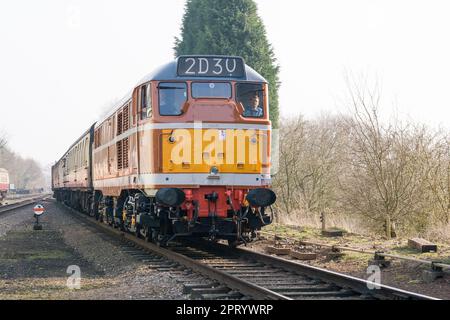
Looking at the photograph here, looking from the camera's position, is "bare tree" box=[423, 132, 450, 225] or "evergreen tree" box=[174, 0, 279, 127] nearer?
"bare tree" box=[423, 132, 450, 225]

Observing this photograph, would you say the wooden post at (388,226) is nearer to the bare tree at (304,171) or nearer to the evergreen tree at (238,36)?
the bare tree at (304,171)

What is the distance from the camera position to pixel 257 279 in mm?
9406

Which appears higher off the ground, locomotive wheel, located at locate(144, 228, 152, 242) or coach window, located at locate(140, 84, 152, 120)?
coach window, located at locate(140, 84, 152, 120)

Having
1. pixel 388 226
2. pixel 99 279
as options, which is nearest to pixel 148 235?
pixel 99 279

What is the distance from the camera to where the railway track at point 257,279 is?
7.81 metres

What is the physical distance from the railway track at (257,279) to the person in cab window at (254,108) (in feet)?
8.68

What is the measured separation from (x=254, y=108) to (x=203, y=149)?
4.60 feet

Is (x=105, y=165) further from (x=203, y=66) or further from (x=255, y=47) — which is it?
(x=255, y=47)

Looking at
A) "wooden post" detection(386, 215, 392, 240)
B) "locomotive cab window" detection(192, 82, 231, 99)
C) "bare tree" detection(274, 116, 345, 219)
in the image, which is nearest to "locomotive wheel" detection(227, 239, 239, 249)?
"locomotive cab window" detection(192, 82, 231, 99)

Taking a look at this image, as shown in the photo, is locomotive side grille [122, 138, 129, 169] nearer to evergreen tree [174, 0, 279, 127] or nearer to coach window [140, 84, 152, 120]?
coach window [140, 84, 152, 120]

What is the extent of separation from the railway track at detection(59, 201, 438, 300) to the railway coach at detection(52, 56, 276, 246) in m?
0.56

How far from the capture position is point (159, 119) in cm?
1191

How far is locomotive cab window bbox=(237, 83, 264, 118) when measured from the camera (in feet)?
41.0

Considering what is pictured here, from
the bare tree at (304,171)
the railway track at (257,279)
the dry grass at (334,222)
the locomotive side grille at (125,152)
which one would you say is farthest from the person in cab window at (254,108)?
the bare tree at (304,171)
